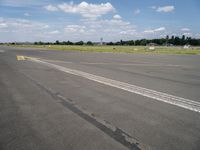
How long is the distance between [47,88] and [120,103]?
3.27m

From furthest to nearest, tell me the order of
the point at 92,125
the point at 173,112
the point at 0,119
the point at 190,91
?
1. the point at 190,91
2. the point at 173,112
3. the point at 0,119
4. the point at 92,125

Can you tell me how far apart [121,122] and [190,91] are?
4255 mm

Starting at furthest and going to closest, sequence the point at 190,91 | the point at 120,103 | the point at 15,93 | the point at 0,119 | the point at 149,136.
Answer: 1. the point at 190,91
2. the point at 15,93
3. the point at 120,103
4. the point at 0,119
5. the point at 149,136

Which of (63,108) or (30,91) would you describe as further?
(30,91)

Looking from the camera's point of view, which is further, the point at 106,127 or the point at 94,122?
the point at 94,122

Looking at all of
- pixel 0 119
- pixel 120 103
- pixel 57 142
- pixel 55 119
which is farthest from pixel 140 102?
pixel 0 119

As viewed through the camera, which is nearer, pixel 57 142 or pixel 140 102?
pixel 57 142

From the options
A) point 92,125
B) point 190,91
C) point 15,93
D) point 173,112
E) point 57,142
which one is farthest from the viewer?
point 190,91

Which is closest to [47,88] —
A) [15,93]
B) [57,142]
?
[15,93]

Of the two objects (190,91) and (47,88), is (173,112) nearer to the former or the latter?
(190,91)

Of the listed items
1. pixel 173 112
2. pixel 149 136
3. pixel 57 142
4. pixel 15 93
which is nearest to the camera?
pixel 57 142

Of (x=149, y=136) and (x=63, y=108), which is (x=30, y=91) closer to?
(x=63, y=108)

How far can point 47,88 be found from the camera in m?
7.69

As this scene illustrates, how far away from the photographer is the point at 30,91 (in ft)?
23.4
